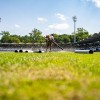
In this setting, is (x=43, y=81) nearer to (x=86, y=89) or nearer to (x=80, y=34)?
(x=86, y=89)

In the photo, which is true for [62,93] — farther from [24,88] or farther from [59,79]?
[59,79]

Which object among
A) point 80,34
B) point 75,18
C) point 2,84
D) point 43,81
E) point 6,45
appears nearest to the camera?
point 2,84

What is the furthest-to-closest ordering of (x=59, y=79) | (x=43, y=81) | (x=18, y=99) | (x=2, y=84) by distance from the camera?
(x=59, y=79)
(x=43, y=81)
(x=2, y=84)
(x=18, y=99)

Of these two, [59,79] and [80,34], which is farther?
[80,34]

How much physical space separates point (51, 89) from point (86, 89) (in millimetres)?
657

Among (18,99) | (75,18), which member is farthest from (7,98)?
(75,18)

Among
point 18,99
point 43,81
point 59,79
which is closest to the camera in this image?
point 18,99

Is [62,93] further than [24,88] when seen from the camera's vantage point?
No

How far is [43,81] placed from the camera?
629 cm

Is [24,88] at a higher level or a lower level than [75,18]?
lower

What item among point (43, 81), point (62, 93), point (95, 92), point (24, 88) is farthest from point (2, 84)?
point (95, 92)

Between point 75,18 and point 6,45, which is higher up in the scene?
point 75,18

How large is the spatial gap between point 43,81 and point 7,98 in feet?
5.75

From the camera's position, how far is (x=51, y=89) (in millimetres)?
5344
